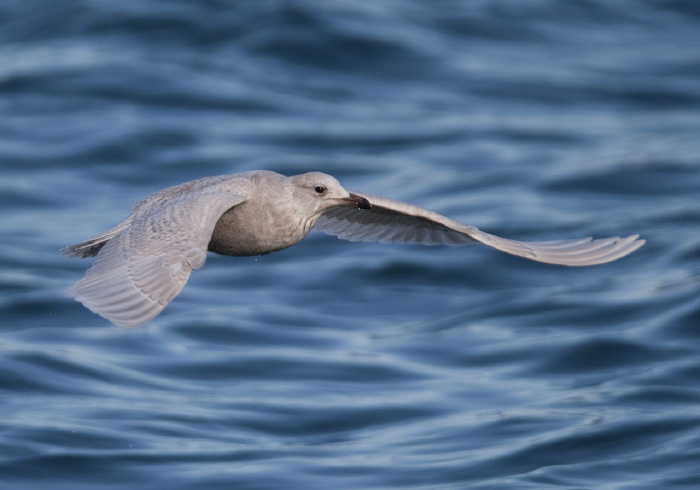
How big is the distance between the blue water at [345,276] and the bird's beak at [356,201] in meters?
3.48

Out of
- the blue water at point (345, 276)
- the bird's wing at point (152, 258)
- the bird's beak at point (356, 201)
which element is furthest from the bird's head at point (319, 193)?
the blue water at point (345, 276)

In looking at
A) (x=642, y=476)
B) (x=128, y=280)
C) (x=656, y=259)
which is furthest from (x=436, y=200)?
(x=128, y=280)

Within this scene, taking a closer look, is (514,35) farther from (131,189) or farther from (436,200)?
(131,189)

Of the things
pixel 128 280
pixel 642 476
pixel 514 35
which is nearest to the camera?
pixel 128 280

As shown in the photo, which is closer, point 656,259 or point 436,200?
point 656,259

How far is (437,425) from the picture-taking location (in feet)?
41.4

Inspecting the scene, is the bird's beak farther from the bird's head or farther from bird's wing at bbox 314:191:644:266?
bird's wing at bbox 314:191:644:266

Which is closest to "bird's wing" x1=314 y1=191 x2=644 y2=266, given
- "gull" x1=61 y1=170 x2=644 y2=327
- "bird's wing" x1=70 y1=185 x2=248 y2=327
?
"gull" x1=61 y1=170 x2=644 y2=327

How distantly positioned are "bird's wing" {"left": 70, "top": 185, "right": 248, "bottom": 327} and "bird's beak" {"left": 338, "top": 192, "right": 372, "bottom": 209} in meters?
0.78

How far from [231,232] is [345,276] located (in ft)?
25.6

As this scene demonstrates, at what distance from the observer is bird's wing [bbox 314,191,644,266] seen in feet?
30.1

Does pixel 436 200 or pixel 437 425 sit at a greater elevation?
pixel 436 200

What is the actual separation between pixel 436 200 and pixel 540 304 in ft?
9.46

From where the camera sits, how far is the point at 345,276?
16219 mm
